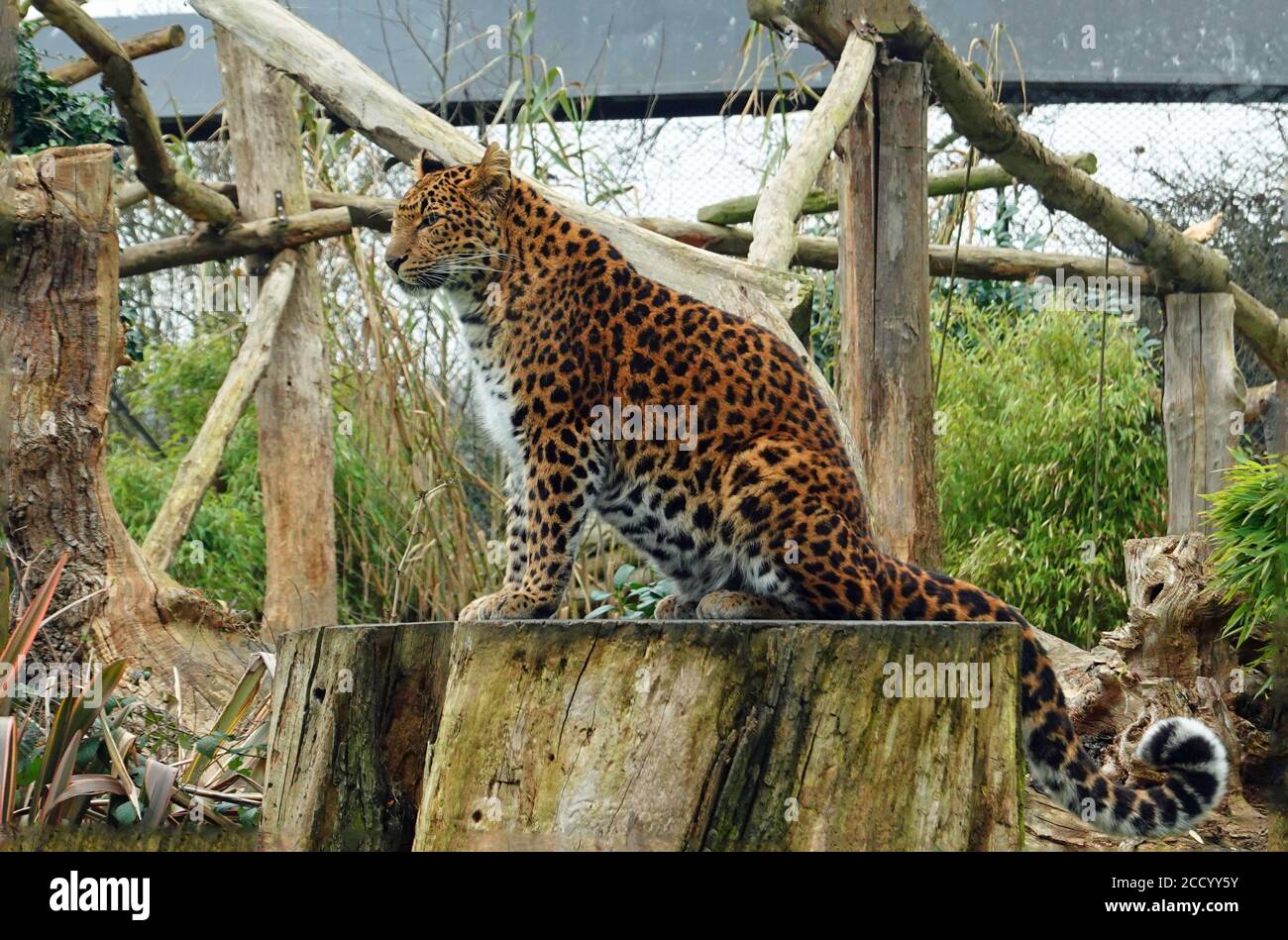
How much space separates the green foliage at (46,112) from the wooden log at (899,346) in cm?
498

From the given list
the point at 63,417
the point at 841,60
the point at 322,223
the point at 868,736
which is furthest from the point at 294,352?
the point at 868,736

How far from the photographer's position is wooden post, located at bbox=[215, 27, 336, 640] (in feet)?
27.4

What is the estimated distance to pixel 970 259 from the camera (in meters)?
8.95

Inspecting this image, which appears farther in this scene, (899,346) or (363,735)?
(899,346)

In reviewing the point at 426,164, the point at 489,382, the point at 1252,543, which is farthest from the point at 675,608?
the point at 1252,543

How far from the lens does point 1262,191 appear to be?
1062cm

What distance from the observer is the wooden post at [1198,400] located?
8.24 metres

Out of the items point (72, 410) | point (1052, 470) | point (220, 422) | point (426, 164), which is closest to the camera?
point (426, 164)

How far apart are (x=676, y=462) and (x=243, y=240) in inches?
216

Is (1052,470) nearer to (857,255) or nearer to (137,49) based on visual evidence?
(857,255)

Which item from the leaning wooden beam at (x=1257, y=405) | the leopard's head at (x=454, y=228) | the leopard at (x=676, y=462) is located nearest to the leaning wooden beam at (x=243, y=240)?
the leopard's head at (x=454, y=228)

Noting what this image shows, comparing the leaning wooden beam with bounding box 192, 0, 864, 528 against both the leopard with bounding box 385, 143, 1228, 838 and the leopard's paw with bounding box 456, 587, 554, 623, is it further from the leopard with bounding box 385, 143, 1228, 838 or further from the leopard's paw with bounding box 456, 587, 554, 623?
the leopard's paw with bounding box 456, 587, 554, 623

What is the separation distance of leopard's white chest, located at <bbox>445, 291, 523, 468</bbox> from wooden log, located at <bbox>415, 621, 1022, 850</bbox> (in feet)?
3.66

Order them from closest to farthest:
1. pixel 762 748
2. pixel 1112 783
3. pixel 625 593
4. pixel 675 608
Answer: pixel 762 748 < pixel 1112 783 < pixel 675 608 < pixel 625 593
